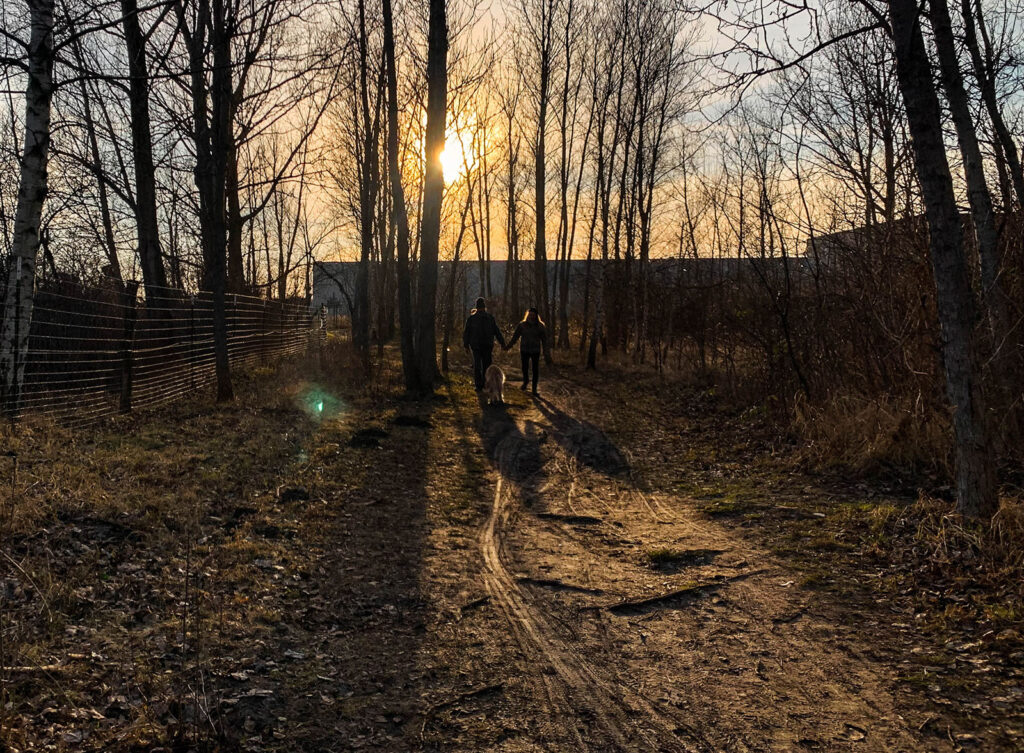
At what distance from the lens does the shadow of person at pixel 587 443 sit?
32.4ft

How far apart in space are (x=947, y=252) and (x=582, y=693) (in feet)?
13.7

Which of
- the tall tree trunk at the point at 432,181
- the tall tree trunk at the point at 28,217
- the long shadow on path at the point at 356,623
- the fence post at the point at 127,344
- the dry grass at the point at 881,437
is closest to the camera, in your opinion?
the long shadow on path at the point at 356,623

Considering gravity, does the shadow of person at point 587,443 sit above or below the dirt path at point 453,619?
above

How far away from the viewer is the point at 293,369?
18703 millimetres

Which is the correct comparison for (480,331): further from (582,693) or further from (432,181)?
(582,693)

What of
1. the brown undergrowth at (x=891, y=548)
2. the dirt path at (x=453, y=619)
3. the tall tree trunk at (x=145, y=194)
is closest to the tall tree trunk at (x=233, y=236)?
the tall tree trunk at (x=145, y=194)

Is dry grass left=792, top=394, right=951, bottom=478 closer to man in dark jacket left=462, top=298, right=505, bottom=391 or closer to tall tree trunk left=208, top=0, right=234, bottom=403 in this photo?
man in dark jacket left=462, top=298, right=505, bottom=391

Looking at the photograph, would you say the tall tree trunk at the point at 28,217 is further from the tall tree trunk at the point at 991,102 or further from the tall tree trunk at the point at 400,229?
the tall tree trunk at the point at 991,102

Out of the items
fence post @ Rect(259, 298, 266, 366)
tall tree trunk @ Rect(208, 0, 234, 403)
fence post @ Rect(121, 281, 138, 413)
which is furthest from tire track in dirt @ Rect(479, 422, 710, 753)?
fence post @ Rect(259, 298, 266, 366)

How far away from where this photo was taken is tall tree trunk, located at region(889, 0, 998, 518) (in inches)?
206

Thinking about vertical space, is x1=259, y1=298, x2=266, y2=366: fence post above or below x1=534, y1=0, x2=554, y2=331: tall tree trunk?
below

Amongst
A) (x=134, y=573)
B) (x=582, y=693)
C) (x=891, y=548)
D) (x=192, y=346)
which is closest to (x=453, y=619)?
(x=582, y=693)

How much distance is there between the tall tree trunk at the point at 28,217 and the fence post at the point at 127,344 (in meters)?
2.06

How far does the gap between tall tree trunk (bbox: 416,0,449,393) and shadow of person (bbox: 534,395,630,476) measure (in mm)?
2979
